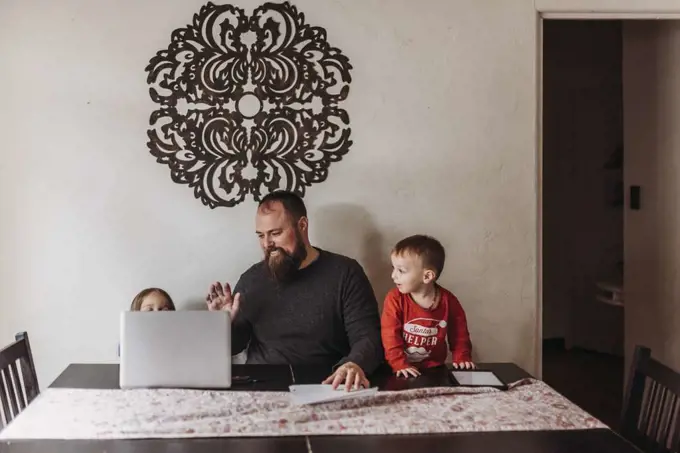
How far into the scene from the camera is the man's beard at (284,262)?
245cm

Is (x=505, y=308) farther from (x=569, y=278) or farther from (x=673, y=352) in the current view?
(x=569, y=278)

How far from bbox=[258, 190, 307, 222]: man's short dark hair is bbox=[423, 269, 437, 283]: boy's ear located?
499mm

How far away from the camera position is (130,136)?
2.62 meters

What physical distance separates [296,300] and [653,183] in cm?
174

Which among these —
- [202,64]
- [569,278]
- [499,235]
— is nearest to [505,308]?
[499,235]

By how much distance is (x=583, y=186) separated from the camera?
4730mm

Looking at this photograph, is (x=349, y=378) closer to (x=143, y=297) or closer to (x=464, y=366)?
(x=464, y=366)

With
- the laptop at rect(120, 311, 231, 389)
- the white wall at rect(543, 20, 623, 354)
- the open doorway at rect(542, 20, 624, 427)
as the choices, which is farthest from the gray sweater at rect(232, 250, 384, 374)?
the white wall at rect(543, 20, 623, 354)

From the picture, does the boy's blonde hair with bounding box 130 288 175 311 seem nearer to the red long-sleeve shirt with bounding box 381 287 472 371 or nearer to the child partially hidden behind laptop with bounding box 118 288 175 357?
the child partially hidden behind laptop with bounding box 118 288 175 357

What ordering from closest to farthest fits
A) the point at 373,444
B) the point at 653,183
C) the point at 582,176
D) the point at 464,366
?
the point at 373,444
the point at 464,366
the point at 653,183
the point at 582,176

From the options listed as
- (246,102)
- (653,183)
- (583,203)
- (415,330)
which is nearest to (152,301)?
(246,102)

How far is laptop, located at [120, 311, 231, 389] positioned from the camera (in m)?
1.93

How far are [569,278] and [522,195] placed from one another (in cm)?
227

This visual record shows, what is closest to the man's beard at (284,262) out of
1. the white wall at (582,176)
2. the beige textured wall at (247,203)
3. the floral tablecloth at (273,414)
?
the beige textured wall at (247,203)
